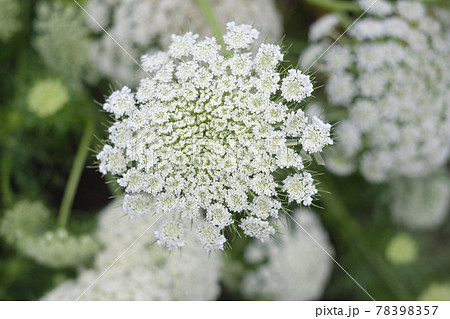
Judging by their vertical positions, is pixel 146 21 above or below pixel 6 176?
above

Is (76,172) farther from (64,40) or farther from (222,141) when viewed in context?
(222,141)

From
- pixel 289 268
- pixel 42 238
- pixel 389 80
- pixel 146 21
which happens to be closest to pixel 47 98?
pixel 146 21

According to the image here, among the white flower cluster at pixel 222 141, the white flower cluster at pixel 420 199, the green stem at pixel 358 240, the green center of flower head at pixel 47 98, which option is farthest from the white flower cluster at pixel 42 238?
the white flower cluster at pixel 420 199

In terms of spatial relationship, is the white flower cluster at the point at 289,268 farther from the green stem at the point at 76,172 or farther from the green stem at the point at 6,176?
the green stem at the point at 6,176

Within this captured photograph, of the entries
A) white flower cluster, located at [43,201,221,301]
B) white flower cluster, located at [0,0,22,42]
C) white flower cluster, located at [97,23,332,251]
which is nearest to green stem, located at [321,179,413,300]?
white flower cluster, located at [43,201,221,301]

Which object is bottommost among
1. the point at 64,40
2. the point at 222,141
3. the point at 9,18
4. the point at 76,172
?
the point at 222,141

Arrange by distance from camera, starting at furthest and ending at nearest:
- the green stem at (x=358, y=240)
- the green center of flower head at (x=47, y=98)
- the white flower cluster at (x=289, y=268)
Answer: the green stem at (x=358, y=240)
the white flower cluster at (x=289, y=268)
the green center of flower head at (x=47, y=98)
